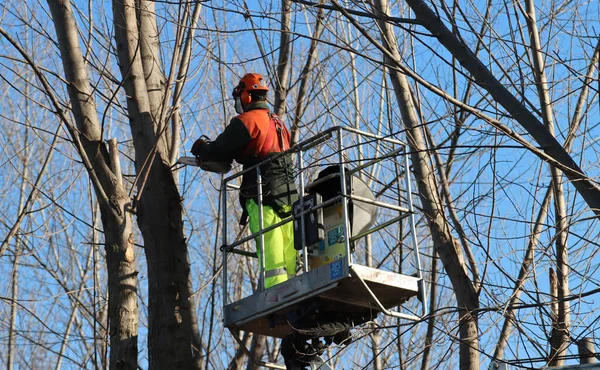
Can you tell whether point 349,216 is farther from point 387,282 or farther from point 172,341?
point 172,341

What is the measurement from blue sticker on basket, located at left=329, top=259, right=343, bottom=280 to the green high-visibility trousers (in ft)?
2.52

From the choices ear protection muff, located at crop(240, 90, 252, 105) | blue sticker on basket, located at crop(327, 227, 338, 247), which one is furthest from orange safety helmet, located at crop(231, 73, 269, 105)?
blue sticker on basket, located at crop(327, 227, 338, 247)

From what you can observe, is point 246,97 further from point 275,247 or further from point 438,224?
point 438,224

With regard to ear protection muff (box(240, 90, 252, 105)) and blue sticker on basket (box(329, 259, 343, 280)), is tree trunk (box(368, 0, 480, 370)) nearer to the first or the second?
ear protection muff (box(240, 90, 252, 105))

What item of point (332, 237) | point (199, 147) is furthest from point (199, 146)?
point (332, 237)

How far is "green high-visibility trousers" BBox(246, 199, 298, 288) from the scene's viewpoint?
24.3 ft

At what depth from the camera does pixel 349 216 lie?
7199 millimetres

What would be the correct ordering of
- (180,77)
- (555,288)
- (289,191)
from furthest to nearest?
1. (180,77)
2. (555,288)
3. (289,191)

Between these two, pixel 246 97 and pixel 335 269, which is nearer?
pixel 335 269

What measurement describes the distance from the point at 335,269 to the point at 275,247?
3.06 ft

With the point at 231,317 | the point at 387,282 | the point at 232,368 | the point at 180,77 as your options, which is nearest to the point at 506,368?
the point at 387,282

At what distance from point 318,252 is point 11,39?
8.82 feet

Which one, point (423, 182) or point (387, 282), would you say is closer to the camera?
point (387, 282)

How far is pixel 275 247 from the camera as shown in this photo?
7.47 m
